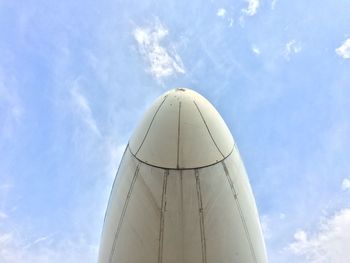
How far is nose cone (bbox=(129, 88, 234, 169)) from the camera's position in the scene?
30.3 ft

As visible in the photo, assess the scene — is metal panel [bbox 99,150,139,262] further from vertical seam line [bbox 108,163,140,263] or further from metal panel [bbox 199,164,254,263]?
metal panel [bbox 199,164,254,263]

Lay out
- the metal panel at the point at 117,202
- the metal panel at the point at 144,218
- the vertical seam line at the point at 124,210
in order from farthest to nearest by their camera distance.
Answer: the metal panel at the point at 117,202
the vertical seam line at the point at 124,210
the metal panel at the point at 144,218

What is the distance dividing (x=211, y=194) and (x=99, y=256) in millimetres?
3985

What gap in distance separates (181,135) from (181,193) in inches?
49.7

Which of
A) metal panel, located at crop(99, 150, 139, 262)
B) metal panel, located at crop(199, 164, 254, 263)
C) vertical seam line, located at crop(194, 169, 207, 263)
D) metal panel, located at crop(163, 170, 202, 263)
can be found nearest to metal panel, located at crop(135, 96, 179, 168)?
metal panel, located at crop(163, 170, 202, 263)

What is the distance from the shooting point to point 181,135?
935 centimetres

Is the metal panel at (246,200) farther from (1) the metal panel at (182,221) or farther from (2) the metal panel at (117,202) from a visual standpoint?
(2) the metal panel at (117,202)

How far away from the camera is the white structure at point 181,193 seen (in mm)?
9219

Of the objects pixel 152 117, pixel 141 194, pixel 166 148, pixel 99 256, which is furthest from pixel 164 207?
pixel 99 256

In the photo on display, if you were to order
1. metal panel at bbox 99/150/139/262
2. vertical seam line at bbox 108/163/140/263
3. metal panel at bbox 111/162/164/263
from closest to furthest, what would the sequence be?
metal panel at bbox 111/162/164/263
vertical seam line at bbox 108/163/140/263
metal panel at bbox 99/150/139/262

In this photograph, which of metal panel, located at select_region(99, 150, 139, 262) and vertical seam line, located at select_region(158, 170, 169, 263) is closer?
vertical seam line, located at select_region(158, 170, 169, 263)

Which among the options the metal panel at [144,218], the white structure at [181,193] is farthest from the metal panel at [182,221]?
the metal panel at [144,218]

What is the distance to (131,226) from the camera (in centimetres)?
978

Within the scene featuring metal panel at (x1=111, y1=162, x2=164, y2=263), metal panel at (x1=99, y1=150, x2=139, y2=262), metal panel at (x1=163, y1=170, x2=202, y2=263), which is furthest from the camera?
metal panel at (x1=99, y1=150, x2=139, y2=262)
